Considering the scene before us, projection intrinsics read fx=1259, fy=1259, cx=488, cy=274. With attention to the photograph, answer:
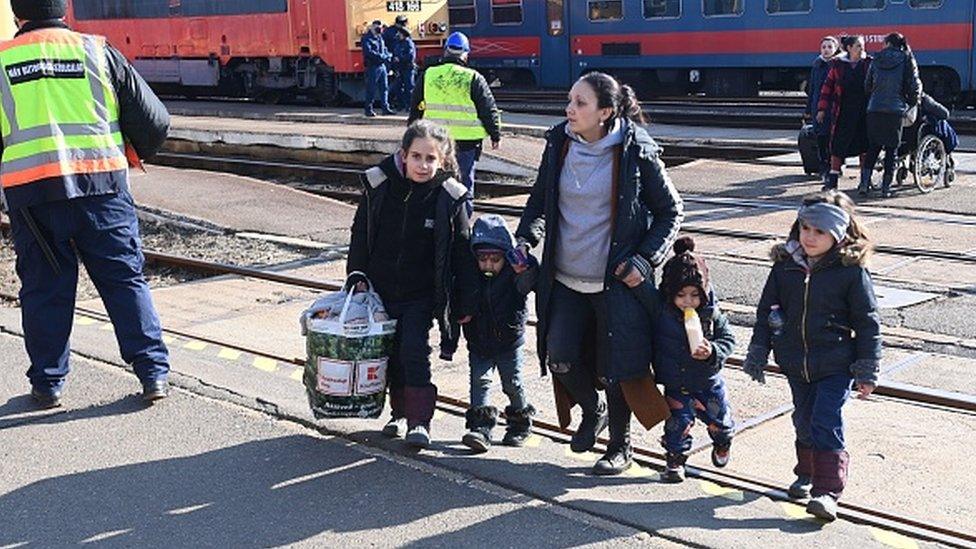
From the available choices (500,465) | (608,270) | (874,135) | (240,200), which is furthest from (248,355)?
(874,135)

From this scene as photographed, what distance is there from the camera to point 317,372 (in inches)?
215

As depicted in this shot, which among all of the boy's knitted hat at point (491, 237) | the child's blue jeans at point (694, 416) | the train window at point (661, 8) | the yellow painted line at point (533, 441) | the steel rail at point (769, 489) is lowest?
the steel rail at point (769, 489)

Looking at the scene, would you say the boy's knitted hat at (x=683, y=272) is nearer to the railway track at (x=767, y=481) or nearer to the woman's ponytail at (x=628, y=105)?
the woman's ponytail at (x=628, y=105)

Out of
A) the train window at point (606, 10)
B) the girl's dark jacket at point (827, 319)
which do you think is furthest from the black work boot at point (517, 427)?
the train window at point (606, 10)

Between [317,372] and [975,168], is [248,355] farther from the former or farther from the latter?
[975,168]

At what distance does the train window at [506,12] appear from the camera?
28.1m

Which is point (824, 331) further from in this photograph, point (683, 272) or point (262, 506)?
point (262, 506)

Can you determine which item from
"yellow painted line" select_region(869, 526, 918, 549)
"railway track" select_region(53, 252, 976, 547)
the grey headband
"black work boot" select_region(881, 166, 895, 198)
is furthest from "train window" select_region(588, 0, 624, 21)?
"yellow painted line" select_region(869, 526, 918, 549)

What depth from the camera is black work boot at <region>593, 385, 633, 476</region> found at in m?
5.11

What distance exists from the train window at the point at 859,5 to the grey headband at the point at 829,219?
18860 mm

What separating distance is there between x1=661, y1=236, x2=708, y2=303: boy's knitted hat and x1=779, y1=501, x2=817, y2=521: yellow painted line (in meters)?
0.84

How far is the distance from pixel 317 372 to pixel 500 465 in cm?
90

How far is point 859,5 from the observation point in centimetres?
2236

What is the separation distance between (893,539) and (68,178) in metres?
3.89
